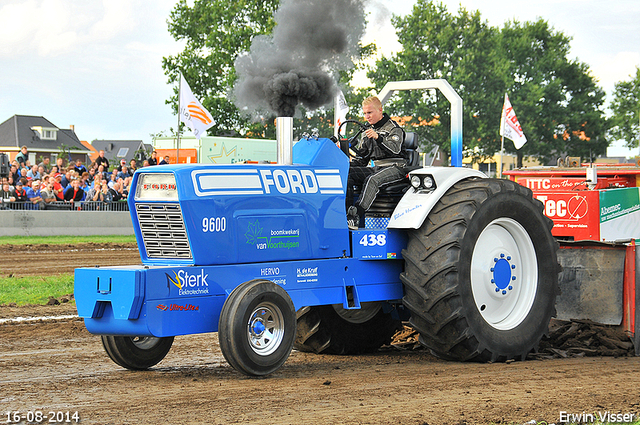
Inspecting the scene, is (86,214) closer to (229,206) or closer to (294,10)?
(294,10)

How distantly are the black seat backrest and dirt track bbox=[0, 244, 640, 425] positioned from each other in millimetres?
1708

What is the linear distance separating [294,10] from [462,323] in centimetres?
366

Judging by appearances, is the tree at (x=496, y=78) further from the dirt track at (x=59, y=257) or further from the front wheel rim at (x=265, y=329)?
the front wheel rim at (x=265, y=329)

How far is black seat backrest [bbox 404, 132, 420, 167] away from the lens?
676 centimetres

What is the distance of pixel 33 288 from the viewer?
10586mm

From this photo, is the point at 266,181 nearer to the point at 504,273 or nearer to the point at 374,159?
the point at 374,159

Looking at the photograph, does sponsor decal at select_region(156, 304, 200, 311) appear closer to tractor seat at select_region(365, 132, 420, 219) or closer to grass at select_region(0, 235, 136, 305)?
tractor seat at select_region(365, 132, 420, 219)

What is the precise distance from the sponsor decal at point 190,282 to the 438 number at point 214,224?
29 centimetres

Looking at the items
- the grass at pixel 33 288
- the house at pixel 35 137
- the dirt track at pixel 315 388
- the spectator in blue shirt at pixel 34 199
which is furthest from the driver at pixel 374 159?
the house at pixel 35 137

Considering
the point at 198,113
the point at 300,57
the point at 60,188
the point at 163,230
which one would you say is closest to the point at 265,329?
the point at 163,230

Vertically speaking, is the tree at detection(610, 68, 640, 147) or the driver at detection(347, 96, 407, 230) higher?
the tree at detection(610, 68, 640, 147)

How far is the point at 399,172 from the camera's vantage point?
653 centimetres

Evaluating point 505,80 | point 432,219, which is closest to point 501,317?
point 432,219

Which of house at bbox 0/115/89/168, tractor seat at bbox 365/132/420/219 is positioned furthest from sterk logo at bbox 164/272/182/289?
house at bbox 0/115/89/168
